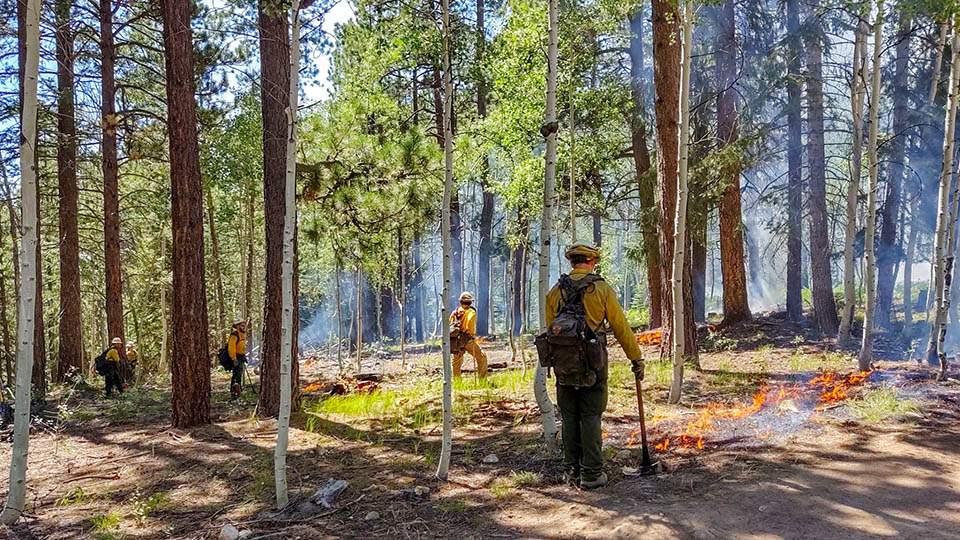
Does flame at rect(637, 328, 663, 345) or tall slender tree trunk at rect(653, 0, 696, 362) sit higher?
tall slender tree trunk at rect(653, 0, 696, 362)

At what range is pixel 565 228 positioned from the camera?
16.1 metres

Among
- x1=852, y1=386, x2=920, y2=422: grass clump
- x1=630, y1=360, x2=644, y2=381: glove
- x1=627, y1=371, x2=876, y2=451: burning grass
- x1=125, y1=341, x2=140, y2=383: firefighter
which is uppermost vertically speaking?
x1=630, y1=360, x2=644, y2=381: glove

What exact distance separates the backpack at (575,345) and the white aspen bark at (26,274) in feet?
15.3

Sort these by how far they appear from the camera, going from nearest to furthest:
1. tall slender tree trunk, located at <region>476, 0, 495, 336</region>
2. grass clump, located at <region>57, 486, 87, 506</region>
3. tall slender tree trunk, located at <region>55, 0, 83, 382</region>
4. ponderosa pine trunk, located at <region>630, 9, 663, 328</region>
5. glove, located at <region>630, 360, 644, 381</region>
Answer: glove, located at <region>630, 360, 644, 381</region> < grass clump, located at <region>57, 486, 87, 506</region> < tall slender tree trunk, located at <region>55, 0, 83, 382</region> < ponderosa pine trunk, located at <region>630, 9, 663, 328</region> < tall slender tree trunk, located at <region>476, 0, 495, 336</region>

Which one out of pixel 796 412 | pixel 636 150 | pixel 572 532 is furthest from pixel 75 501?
pixel 636 150

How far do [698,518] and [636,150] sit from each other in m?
13.6

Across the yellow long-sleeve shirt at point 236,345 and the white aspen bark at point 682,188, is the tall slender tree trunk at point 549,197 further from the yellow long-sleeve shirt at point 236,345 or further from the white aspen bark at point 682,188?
the yellow long-sleeve shirt at point 236,345

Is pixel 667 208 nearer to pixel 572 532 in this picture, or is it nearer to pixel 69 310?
pixel 572 532

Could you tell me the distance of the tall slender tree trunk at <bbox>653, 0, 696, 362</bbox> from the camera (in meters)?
9.99

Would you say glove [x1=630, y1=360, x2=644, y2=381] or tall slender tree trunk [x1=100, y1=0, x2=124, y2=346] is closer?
glove [x1=630, y1=360, x2=644, y2=381]

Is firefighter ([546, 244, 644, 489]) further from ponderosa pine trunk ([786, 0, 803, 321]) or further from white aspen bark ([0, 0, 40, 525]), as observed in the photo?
ponderosa pine trunk ([786, 0, 803, 321])

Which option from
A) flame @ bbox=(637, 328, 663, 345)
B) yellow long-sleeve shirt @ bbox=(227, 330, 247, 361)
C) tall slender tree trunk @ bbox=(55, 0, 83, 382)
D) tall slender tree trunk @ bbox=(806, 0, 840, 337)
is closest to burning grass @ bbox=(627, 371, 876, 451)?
flame @ bbox=(637, 328, 663, 345)

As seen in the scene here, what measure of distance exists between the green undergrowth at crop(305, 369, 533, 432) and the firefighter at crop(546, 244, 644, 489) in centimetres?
295

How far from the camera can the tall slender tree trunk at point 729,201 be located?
13.9 metres
